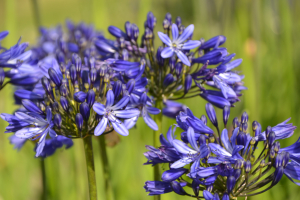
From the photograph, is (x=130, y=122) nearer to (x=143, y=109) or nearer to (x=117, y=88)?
(x=143, y=109)

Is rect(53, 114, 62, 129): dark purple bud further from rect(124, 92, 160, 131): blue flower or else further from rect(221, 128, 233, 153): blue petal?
rect(221, 128, 233, 153): blue petal

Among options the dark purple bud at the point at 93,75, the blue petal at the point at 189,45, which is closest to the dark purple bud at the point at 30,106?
the dark purple bud at the point at 93,75

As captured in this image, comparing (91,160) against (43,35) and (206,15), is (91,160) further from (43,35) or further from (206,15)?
(206,15)

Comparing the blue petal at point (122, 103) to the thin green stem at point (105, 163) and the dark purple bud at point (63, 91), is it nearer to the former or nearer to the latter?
the dark purple bud at point (63, 91)

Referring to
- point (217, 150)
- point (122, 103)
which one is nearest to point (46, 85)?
point (122, 103)

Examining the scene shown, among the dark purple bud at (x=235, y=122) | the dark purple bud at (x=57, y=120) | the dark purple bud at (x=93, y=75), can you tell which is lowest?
the dark purple bud at (x=235, y=122)

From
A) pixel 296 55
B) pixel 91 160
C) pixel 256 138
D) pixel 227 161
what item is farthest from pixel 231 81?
pixel 296 55
